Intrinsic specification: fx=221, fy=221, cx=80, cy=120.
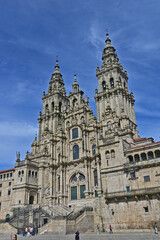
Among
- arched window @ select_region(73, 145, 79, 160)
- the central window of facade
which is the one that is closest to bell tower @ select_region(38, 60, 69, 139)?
arched window @ select_region(73, 145, 79, 160)

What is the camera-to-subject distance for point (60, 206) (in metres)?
42.3

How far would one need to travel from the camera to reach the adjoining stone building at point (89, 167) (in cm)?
3209

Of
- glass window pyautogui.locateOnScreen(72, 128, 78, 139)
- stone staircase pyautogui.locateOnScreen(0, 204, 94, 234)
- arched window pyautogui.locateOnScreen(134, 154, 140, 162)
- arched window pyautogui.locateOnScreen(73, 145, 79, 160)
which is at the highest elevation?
glass window pyautogui.locateOnScreen(72, 128, 78, 139)

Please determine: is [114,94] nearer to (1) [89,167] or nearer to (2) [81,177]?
(1) [89,167]

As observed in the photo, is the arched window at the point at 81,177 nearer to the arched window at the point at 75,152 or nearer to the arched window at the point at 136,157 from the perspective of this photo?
the arched window at the point at 75,152

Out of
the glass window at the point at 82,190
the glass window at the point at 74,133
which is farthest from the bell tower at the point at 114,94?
the glass window at the point at 82,190

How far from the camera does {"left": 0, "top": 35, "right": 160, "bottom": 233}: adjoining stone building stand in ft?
105

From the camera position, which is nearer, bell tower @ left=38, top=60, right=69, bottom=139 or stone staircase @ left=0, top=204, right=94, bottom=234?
stone staircase @ left=0, top=204, right=94, bottom=234

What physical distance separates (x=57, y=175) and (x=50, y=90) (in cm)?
2664

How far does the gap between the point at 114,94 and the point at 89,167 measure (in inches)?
684

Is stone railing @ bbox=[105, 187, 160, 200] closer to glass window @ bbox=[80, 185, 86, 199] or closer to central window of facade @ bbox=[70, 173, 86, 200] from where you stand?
glass window @ bbox=[80, 185, 86, 199]

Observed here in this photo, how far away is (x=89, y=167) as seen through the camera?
4625 cm

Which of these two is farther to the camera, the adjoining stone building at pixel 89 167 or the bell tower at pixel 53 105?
the bell tower at pixel 53 105

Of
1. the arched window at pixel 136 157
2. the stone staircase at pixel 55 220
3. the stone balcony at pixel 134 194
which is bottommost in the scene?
the stone staircase at pixel 55 220
